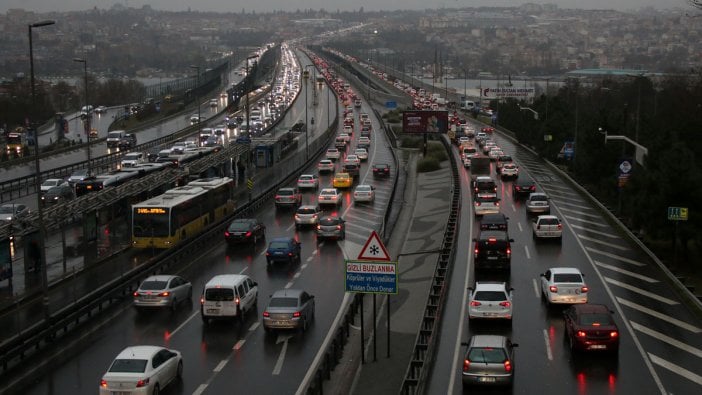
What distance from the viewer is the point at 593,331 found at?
2048cm

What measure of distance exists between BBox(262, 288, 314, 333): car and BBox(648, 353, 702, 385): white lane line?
8.85m

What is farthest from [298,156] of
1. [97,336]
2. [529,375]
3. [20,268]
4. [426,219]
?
[529,375]

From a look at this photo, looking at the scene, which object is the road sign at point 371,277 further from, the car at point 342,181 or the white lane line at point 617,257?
the car at point 342,181

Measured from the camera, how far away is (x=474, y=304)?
2372 centimetres

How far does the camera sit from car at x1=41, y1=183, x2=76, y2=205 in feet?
165

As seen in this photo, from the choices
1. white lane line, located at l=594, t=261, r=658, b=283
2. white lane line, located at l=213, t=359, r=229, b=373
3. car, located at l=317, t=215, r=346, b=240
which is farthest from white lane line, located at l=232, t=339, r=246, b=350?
car, located at l=317, t=215, r=346, b=240

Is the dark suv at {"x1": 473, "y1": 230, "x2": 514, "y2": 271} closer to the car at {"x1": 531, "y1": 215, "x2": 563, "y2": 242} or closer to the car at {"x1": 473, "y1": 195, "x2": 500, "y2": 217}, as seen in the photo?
the car at {"x1": 531, "y1": 215, "x2": 563, "y2": 242}

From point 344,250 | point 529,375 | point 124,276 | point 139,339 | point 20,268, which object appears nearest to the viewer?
point 529,375

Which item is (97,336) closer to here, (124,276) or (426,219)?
(124,276)

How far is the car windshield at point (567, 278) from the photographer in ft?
84.5

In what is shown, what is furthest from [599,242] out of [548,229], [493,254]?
[493,254]

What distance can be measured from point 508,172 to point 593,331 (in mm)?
38801

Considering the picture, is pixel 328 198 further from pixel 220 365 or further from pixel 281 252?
pixel 220 365

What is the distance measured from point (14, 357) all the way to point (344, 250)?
17.1 meters
